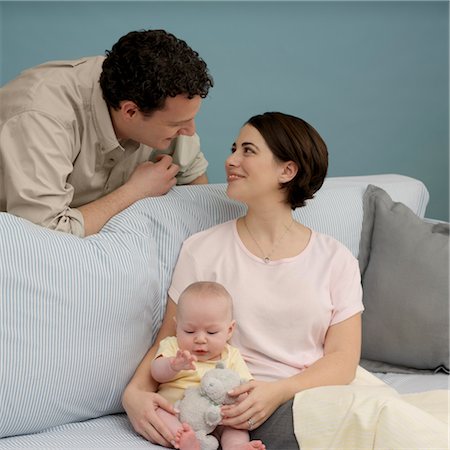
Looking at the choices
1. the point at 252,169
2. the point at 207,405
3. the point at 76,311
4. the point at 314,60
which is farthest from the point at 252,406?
the point at 314,60

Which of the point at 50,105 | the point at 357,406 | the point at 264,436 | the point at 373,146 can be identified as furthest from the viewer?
the point at 373,146

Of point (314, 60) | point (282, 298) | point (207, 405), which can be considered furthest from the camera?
point (314, 60)

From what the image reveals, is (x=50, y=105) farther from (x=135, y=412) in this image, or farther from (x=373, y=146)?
(x=373, y=146)

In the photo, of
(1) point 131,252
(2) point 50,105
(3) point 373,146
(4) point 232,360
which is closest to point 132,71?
(2) point 50,105

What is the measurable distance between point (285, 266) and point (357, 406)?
1.52 ft

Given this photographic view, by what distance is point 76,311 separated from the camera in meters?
1.97

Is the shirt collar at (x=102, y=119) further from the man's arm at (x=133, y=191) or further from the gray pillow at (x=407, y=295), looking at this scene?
the gray pillow at (x=407, y=295)

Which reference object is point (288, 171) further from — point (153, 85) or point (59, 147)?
point (59, 147)

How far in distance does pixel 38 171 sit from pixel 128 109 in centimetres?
30

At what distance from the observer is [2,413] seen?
186 cm

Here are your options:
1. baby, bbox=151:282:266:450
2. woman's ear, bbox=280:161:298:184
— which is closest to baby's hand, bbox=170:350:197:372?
baby, bbox=151:282:266:450

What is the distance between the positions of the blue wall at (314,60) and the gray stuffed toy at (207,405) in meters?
1.34

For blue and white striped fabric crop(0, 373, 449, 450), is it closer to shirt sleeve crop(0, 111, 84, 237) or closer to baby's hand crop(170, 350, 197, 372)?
baby's hand crop(170, 350, 197, 372)

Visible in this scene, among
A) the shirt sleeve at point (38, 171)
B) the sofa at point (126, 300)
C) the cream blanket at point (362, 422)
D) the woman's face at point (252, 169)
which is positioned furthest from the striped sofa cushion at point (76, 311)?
the cream blanket at point (362, 422)
